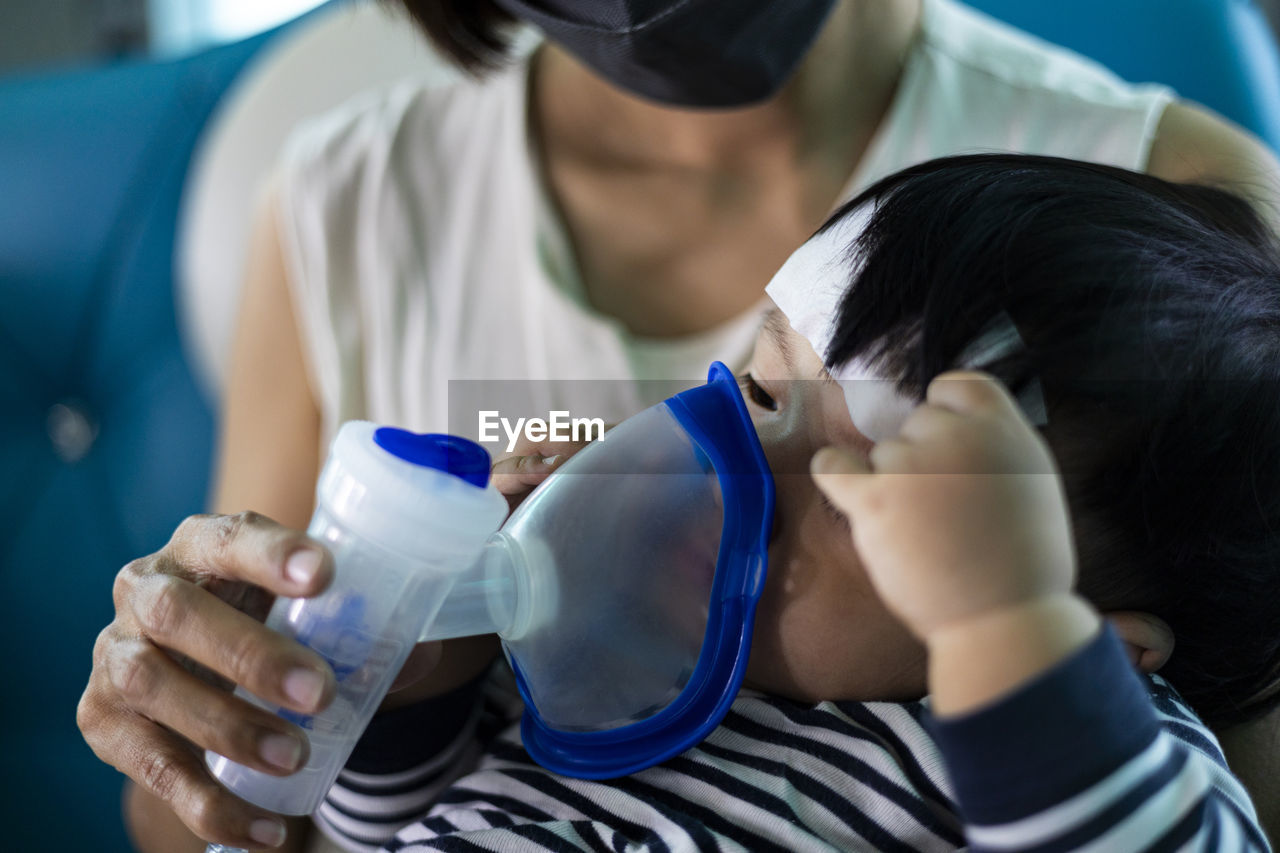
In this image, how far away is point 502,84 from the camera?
1168 millimetres

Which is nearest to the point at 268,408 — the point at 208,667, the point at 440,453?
the point at 208,667

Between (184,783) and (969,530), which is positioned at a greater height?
(969,530)

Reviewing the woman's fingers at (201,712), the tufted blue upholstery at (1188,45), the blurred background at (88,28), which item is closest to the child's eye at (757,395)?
the woman's fingers at (201,712)

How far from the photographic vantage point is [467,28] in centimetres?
108

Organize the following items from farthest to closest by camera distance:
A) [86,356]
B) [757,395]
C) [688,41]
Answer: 1. [86,356]
2. [688,41]
3. [757,395]

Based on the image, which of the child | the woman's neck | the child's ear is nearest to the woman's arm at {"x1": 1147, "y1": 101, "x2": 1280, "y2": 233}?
the child

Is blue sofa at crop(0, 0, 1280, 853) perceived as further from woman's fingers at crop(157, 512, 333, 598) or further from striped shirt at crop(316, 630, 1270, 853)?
woman's fingers at crop(157, 512, 333, 598)

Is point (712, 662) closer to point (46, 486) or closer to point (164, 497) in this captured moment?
point (164, 497)

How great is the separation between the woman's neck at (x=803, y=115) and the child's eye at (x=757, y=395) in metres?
0.40

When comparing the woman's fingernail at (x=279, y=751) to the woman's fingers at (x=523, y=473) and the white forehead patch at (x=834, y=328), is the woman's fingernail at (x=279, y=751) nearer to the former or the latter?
the woman's fingers at (x=523, y=473)

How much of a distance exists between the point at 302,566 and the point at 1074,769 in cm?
38

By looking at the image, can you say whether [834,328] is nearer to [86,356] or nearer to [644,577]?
[644,577]

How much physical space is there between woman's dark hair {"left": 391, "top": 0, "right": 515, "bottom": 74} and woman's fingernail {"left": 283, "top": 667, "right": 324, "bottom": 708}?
73 centimetres

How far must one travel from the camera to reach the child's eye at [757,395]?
71 centimetres
